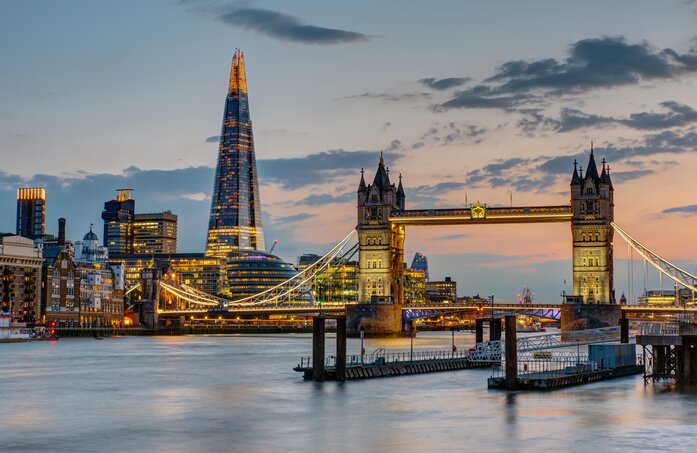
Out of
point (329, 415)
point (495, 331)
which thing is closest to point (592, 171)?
point (495, 331)

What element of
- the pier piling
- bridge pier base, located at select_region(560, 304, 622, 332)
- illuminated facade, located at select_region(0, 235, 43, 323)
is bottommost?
the pier piling

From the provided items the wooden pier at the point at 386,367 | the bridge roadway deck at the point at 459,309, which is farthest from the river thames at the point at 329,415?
the bridge roadway deck at the point at 459,309

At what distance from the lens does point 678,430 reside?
4350 centimetres

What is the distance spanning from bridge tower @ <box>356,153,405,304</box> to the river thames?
77.8m

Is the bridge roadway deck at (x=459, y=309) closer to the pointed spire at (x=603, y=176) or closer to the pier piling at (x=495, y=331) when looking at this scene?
the pointed spire at (x=603, y=176)

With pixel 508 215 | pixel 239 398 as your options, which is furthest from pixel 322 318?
pixel 508 215

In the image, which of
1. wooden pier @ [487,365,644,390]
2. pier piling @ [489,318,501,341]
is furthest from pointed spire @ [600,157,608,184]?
wooden pier @ [487,365,644,390]

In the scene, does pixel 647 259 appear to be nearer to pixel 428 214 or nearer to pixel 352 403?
pixel 428 214

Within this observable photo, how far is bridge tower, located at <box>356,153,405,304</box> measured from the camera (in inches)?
5969

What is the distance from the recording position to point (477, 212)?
5581 inches

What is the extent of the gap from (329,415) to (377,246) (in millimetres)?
103944

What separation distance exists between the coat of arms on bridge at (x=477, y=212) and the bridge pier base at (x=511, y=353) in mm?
84516

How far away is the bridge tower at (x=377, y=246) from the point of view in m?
152

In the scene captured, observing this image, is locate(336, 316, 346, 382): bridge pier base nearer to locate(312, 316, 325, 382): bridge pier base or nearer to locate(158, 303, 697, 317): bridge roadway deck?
locate(312, 316, 325, 382): bridge pier base
